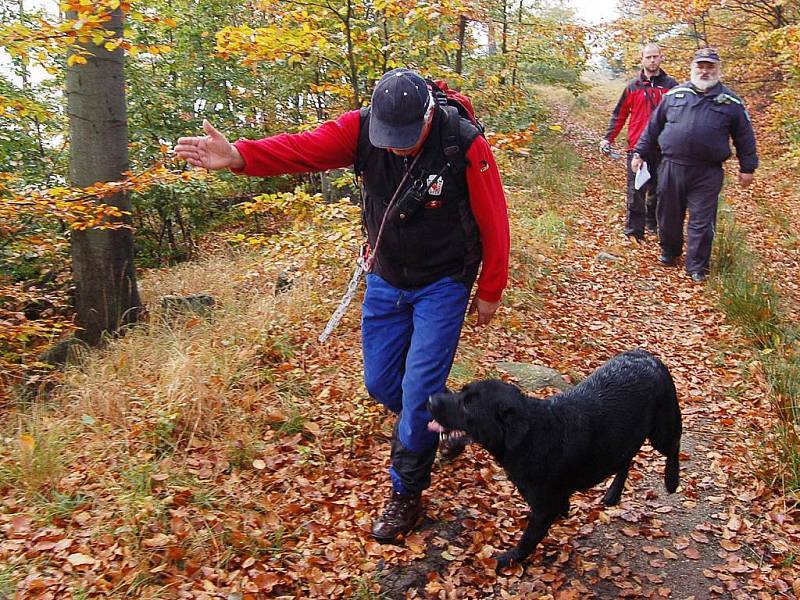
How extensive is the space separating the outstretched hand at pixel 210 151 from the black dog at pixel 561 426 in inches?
60.5

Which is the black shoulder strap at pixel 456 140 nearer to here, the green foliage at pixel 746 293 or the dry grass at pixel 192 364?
the dry grass at pixel 192 364

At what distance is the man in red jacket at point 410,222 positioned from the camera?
2.98 meters

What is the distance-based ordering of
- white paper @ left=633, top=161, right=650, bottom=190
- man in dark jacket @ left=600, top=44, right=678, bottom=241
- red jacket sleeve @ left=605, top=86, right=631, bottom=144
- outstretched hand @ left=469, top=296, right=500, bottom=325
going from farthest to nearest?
red jacket sleeve @ left=605, top=86, right=631, bottom=144
man in dark jacket @ left=600, top=44, right=678, bottom=241
white paper @ left=633, top=161, right=650, bottom=190
outstretched hand @ left=469, top=296, right=500, bottom=325

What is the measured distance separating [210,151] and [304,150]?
46 cm

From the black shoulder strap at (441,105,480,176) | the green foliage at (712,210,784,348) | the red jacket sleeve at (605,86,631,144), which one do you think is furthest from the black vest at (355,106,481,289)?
the red jacket sleeve at (605,86,631,144)

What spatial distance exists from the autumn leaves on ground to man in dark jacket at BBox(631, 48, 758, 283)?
1478 mm

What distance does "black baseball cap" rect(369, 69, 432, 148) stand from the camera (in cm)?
Answer: 289

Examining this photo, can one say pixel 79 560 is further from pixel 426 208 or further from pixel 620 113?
pixel 620 113

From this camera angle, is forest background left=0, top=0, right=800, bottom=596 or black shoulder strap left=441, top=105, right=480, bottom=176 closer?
black shoulder strap left=441, top=105, right=480, bottom=176

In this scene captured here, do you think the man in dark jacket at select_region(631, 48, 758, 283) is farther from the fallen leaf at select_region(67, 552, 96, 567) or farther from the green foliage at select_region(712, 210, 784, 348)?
the fallen leaf at select_region(67, 552, 96, 567)

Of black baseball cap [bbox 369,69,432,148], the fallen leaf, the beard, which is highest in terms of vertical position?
the beard

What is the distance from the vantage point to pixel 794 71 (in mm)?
12180

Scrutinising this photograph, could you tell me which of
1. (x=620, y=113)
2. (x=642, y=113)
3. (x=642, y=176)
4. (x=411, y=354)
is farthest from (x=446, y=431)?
(x=620, y=113)

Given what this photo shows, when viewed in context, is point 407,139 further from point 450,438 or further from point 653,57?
point 653,57
